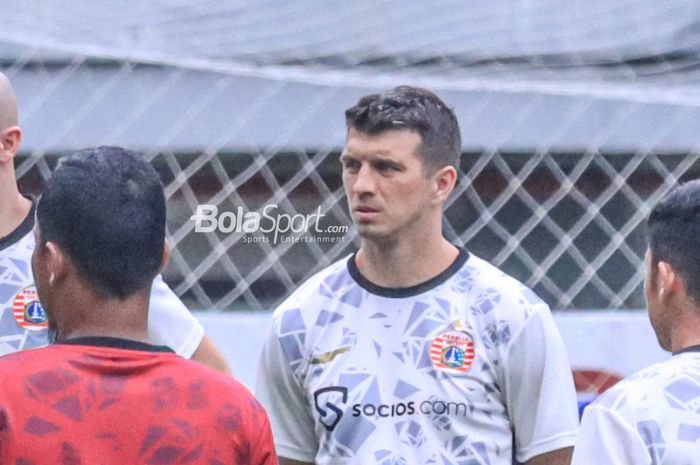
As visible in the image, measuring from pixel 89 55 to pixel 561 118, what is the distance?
133 cm

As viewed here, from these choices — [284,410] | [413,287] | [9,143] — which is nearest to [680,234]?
[413,287]

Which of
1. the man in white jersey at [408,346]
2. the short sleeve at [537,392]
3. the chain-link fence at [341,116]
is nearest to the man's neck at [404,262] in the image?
the man in white jersey at [408,346]

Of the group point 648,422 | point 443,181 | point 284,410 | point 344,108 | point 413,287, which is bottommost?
point 284,410

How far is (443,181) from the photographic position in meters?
2.76

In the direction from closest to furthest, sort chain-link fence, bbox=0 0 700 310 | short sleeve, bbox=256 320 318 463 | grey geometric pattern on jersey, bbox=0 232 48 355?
grey geometric pattern on jersey, bbox=0 232 48 355 → short sleeve, bbox=256 320 318 463 → chain-link fence, bbox=0 0 700 310

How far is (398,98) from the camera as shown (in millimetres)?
2760

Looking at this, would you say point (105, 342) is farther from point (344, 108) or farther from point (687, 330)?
point (344, 108)

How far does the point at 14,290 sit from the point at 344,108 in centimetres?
153

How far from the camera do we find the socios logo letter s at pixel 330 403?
2561 mm

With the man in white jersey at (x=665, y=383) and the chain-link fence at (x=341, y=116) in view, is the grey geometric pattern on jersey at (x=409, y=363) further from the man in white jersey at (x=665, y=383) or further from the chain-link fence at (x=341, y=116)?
the chain-link fence at (x=341, y=116)

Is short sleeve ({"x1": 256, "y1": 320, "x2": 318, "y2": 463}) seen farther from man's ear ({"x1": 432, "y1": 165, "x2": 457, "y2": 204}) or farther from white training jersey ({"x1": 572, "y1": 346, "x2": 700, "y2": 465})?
white training jersey ({"x1": 572, "y1": 346, "x2": 700, "y2": 465})

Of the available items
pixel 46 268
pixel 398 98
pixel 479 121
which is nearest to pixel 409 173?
pixel 398 98

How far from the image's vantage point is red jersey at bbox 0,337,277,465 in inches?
70.1

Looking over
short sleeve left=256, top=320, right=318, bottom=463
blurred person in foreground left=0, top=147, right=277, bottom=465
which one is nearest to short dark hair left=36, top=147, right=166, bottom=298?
blurred person in foreground left=0, top=147, right=277, bottom=465
